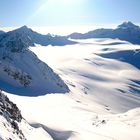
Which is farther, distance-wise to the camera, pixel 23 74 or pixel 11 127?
pixel 23 74

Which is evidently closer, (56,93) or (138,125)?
(138,125)

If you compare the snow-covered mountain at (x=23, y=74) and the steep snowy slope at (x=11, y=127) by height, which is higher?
the snow-covered mountain at (x=23, y=74)

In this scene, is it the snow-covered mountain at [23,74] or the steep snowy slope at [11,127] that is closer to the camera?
the steep snowy slope at [11,127]

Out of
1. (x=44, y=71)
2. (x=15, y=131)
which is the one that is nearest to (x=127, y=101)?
(x=44, y=71)

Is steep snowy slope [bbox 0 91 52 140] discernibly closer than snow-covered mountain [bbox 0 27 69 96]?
Yes

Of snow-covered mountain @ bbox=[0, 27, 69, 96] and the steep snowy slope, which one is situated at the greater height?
snow-covered mountain @ bbox=[0, 27, 69, 96]

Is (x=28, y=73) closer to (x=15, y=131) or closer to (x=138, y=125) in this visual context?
(x=138, y=125)

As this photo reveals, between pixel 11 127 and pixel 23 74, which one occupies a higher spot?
pixel 23 74

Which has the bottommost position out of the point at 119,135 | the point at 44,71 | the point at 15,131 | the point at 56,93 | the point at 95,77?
the point at 15,131
